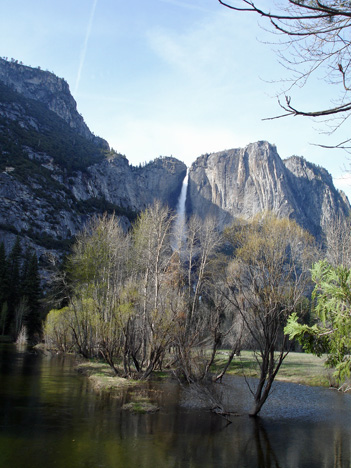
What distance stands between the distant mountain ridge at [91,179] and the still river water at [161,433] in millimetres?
63907

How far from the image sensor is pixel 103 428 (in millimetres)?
10828

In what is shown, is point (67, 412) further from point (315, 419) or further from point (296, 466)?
point (315, 419)

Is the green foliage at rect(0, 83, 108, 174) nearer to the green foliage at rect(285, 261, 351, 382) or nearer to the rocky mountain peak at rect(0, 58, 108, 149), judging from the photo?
the rocky mountain peak at rect(0, 58, 108, 149)

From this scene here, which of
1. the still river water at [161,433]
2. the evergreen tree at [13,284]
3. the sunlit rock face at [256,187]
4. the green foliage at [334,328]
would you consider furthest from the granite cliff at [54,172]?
the green foliage at [334,328]

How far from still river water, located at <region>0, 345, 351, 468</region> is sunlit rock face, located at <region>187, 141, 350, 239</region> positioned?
10298 cm

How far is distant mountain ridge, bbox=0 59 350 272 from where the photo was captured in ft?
277

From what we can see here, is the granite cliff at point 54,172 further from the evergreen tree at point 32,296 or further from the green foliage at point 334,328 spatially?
the green foliage at point 334,328

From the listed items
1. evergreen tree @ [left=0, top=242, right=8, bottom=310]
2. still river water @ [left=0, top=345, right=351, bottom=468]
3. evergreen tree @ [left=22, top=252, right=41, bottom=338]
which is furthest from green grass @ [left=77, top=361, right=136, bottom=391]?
evergreen tree @ [left=0, top=242, right=8, bottom=310]

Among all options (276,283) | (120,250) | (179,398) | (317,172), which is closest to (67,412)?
(179,398)

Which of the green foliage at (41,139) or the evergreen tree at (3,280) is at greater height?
the green foliage at (41,139)

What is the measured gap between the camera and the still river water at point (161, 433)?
28.0 feet

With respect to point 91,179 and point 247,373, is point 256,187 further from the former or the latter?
point 247,373

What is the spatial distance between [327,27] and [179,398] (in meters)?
16.1

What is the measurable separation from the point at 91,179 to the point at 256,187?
179 ft
